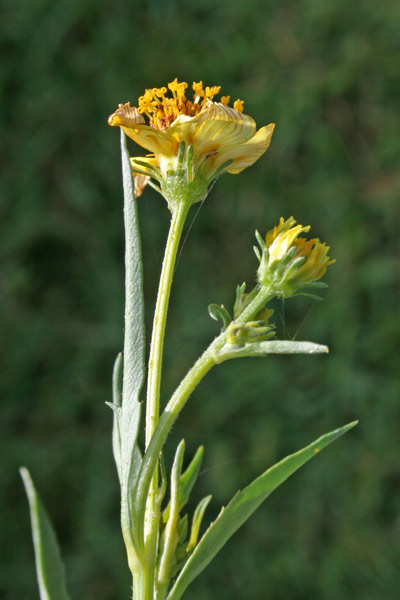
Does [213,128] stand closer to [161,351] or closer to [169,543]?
[161,351]

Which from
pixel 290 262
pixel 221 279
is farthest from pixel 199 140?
pixel 221 279

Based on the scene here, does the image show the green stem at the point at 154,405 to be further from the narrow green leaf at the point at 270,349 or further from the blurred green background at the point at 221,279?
the blurred green background at the point at 221,279

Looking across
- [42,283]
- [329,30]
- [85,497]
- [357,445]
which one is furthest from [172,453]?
[329,30]

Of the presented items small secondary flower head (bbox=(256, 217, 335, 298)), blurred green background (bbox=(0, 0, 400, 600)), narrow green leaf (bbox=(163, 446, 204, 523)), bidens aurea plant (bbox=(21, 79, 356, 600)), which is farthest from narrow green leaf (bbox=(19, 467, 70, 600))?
blurred green background (bbox=(0, 0, 400, 600))

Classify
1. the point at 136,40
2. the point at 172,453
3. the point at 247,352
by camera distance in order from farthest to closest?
the point at 136,40, the point at 172,453, the point at 247,352

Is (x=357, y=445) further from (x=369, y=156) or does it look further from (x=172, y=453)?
(x=369, y=156)

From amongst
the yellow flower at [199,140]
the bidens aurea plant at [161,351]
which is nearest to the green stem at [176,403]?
the bidens aurea plant at [161,351]

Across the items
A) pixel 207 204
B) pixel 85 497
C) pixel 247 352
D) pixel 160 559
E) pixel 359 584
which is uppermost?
pixel 207 204

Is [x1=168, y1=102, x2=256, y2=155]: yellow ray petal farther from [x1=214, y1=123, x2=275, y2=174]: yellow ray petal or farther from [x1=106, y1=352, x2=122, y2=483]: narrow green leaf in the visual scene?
[x1=106, y1=352, x2=122, y2=483]: narrow green leaf
